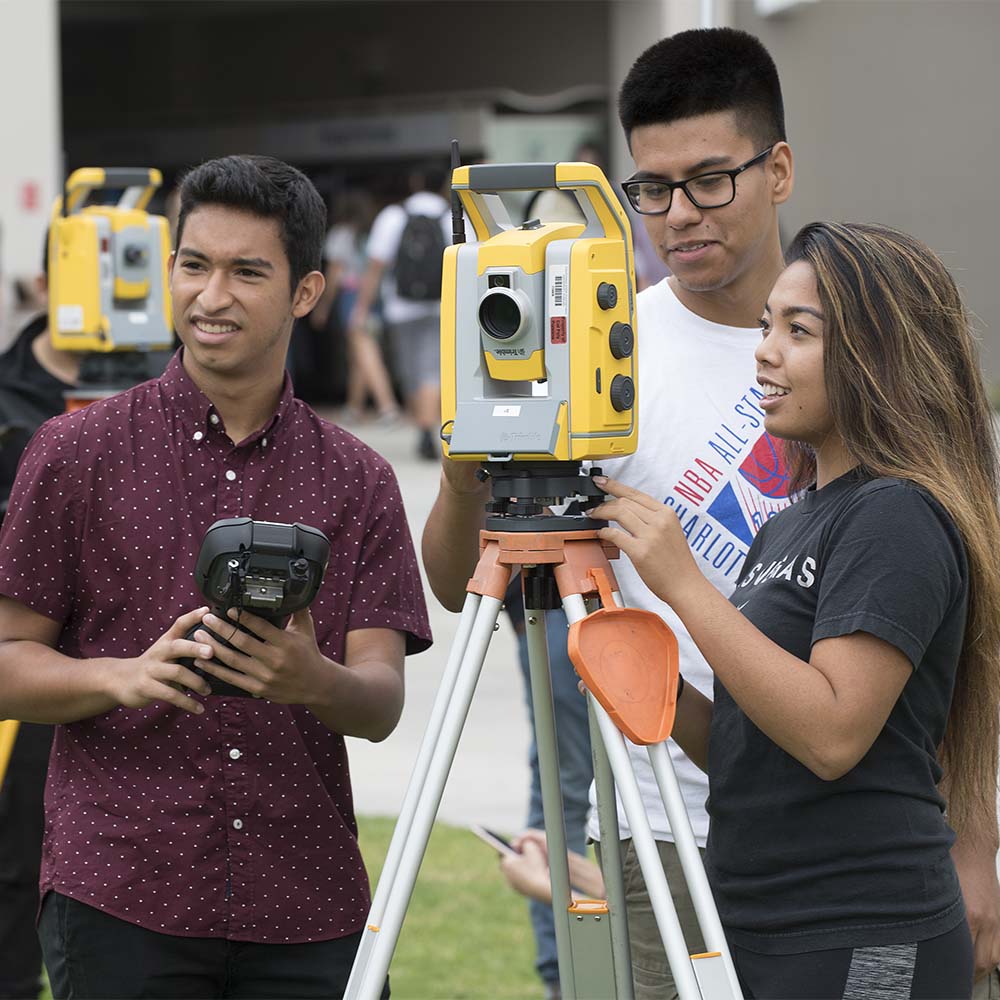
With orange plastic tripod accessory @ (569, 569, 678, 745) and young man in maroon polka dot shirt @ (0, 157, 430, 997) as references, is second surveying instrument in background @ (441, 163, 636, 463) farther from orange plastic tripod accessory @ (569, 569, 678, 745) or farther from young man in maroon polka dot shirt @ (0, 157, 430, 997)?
young man in maroon polka dot shirt @ (0, 157, 430, 997)

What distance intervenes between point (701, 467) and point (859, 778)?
74cm

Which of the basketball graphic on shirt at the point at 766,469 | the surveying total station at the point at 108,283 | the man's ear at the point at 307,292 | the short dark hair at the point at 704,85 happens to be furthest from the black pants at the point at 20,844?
the short dark hair at the point at 704,85

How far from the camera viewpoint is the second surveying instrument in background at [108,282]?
4.64m

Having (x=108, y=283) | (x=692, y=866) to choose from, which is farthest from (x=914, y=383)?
(x=108, y=283)

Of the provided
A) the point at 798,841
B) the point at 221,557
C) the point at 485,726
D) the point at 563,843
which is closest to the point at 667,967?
the point at 563,843

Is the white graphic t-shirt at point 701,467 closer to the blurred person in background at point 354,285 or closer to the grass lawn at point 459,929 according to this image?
the grass lawn at point 459,929

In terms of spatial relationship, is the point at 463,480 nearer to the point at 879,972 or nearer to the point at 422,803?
the point at 422,803

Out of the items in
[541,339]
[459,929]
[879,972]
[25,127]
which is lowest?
[459,929]

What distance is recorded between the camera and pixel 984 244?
65.5ft

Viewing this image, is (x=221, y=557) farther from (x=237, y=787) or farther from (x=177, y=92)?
(x=177, y=92)

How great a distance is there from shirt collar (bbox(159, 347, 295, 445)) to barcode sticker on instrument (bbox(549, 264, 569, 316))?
718mm

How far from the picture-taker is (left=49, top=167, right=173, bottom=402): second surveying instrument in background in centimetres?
464

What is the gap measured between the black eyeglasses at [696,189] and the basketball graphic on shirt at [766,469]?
405 millimetres

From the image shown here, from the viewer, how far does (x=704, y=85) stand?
2824 millimetres
